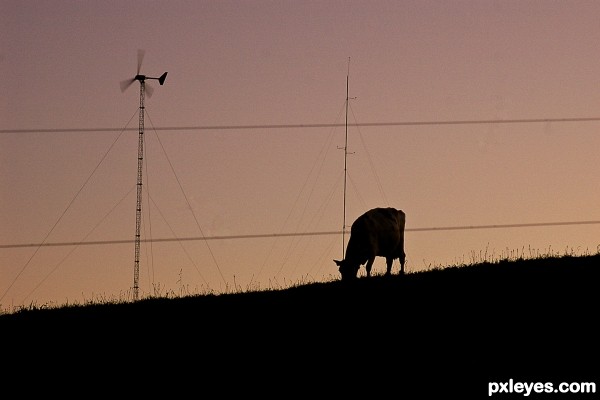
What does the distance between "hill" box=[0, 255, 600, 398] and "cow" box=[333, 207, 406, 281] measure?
661 cm

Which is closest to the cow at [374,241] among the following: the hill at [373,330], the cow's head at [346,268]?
the cow's head at [346,268]

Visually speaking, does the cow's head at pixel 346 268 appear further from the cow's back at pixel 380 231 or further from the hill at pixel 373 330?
the hill at pixel 373 330

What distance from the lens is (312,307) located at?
73.3 feet

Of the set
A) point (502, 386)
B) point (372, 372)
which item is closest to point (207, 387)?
point (372, 372)

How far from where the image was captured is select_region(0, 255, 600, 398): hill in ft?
55.9

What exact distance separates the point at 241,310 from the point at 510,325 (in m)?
6.04

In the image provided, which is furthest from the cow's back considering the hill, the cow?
the hill

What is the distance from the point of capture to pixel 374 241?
111ft

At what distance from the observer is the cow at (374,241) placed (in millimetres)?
33125

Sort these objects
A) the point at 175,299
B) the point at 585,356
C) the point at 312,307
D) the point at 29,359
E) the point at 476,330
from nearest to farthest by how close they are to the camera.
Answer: the point at 585,356 < the point at 476,330 < the point at 29,359 < the point at 312,307 < the point at 175,299

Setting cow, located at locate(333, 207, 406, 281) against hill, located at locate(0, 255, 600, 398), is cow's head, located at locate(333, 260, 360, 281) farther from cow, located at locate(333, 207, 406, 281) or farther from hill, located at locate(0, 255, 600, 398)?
hill, located at locate(0, 255, 600, 398)

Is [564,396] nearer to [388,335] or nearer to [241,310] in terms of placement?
[388,335]

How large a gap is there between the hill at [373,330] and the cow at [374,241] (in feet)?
21.7

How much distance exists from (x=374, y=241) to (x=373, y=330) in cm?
1424
